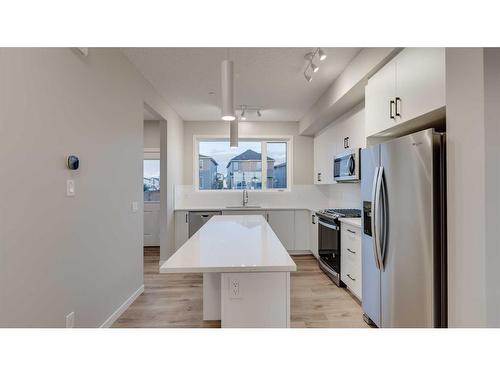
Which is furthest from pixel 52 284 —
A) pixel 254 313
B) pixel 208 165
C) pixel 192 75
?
pixel 208 165

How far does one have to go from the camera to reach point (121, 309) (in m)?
2.59

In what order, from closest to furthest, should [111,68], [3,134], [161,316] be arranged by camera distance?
[3,134], [111,68], [161,316]

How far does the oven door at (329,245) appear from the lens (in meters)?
3.33

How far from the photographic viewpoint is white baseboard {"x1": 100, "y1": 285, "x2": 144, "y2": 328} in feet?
7.53

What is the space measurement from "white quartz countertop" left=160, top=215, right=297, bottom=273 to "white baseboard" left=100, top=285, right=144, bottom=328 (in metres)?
1.15

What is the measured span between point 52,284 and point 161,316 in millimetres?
1221

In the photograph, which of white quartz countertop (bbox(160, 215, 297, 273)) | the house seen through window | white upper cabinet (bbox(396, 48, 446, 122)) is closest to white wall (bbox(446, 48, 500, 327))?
white upper cabinet (bbox(396, 48, 446, 122))

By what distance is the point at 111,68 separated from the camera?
240 cm

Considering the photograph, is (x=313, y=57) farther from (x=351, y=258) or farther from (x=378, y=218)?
(x=351, y=258)

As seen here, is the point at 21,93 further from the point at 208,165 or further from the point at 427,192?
the point at 208,165

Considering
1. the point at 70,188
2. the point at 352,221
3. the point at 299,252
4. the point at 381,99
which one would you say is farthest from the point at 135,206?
the point at 299,252

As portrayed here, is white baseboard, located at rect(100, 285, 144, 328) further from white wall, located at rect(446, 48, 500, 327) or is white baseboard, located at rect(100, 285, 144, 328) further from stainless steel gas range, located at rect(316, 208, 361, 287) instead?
white wall, located at rect(446, 48, 500, 327)

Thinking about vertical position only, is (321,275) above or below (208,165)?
below

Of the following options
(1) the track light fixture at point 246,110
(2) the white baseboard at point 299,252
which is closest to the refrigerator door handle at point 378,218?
(1) the track light fixture at point 246,110
